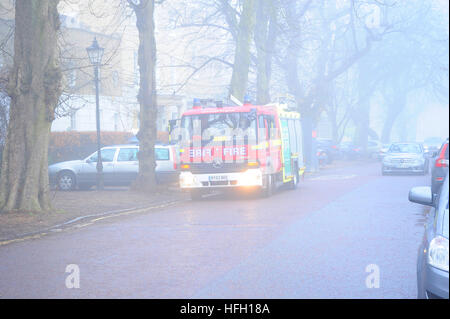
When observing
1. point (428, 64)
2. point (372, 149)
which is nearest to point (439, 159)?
point (428, 64)

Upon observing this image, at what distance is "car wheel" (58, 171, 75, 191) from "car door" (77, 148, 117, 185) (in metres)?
0.34

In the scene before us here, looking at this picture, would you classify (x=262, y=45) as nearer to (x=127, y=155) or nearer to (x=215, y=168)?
(x=127, y=155)

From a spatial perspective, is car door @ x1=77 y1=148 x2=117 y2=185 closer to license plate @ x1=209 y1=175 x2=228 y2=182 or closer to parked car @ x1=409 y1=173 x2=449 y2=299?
license plate @ x1=209 y1=175 x2=228 y2=182

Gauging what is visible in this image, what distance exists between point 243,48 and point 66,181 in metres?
8.49

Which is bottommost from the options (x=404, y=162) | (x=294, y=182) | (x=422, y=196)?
(x=294, y=182)

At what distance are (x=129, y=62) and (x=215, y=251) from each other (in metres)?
35.2

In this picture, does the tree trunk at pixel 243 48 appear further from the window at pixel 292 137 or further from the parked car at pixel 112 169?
the parked car at pixel 112 169

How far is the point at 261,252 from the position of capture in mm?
9633

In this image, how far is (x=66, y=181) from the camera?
80.7 ft

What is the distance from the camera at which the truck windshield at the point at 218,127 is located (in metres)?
19.4

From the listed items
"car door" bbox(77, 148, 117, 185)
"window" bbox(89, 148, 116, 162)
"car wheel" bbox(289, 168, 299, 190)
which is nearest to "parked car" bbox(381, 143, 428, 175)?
"car wheel" bbox(289, 168, 299, 190)

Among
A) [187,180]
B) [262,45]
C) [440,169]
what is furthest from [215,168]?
[262,45]
